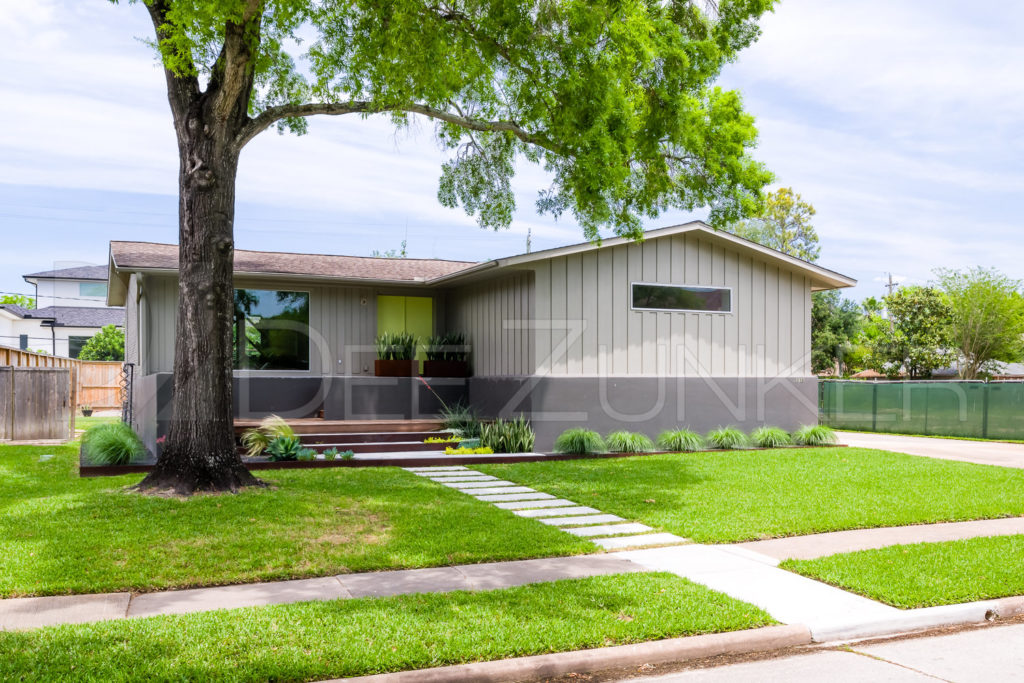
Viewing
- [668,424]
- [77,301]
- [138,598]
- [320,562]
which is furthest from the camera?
[77,301]

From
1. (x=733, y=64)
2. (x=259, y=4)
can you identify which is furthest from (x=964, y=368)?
(x=259, y=4)

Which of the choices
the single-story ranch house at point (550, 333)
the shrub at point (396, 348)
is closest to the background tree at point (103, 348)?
the single-story ranch house at point (550, 333)

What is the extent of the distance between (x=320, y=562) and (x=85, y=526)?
2724mm

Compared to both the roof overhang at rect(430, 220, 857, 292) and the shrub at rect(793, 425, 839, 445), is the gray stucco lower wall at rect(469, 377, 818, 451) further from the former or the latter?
the roof overhang at rect(430, 220, 857, 292)

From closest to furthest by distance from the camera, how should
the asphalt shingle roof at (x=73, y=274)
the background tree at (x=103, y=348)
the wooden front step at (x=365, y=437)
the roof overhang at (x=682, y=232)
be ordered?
the wooden front step at (x=365, y=437)
the roof overhang at (x=682, y=232)
the background tree at (x=103, y=348)
the asphalt shingle roof at (x=73, y=274)

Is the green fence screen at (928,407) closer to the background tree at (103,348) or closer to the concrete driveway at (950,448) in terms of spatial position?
the concrete driveway at (950,448)

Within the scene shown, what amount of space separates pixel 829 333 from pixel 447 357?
3147 cm

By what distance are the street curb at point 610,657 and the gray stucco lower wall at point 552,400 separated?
974 centimetres

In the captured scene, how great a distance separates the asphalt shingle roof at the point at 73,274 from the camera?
2170 inches

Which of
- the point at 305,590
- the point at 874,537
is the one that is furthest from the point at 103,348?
the point at 874,537

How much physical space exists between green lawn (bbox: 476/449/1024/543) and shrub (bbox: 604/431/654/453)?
811 millimetres

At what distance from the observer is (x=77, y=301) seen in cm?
5644

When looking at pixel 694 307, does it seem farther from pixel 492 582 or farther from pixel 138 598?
pixel 138 598

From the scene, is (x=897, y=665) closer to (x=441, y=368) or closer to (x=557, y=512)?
(x=557, y=512)
